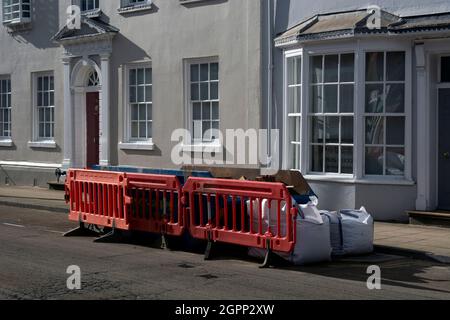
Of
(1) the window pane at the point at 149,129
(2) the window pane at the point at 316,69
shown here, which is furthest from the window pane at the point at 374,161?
(1) the window pane at the point at 149,129

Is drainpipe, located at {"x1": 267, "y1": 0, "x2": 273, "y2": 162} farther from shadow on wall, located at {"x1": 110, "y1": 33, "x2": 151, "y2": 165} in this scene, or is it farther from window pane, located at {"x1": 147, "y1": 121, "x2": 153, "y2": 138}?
shadow on wall, located at {"x1": 110, "y1": 33, "x2": 151, "y2": 165}

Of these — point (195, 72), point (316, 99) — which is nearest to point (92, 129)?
point (195, 72)

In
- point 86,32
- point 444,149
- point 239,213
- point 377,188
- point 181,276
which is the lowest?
point 181,276

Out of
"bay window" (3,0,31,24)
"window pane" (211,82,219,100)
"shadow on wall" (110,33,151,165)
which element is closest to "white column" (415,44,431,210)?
"window pane" (211,82,219,100)

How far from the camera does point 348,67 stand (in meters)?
13.8

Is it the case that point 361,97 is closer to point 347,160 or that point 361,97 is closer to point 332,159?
point 347,160

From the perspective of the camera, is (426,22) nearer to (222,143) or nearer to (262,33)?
(262,33)

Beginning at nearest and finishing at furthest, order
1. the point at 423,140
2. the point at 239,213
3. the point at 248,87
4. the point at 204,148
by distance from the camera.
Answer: the point at 239,213
the point at 423,140
the point at 248,87
the point at 204,148

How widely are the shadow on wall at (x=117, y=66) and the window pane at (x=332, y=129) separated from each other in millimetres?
6551

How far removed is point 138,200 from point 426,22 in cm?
618

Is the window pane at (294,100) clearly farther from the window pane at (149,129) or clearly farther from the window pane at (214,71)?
the window pane at (149,129)

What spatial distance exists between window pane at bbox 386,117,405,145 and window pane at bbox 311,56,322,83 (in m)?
1.63

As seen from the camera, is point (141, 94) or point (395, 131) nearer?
point (395, 131)

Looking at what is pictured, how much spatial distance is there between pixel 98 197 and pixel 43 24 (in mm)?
11168
